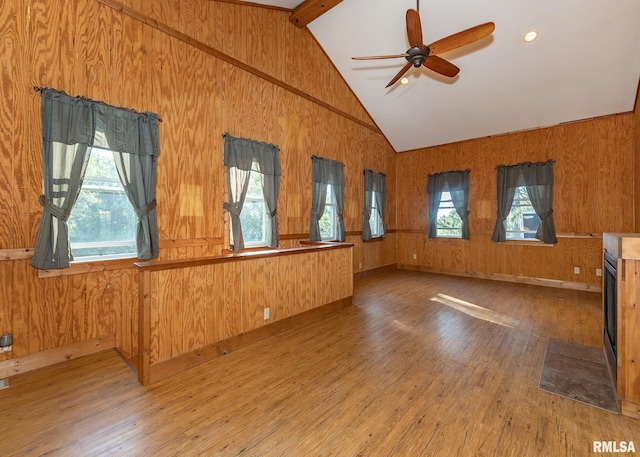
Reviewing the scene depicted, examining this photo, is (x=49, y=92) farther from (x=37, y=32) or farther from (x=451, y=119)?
(x=451, y=119)

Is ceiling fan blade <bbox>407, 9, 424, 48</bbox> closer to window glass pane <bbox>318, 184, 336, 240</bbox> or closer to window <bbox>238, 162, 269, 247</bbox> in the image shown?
window <bbox>238, 162, 269, 247</bbox>

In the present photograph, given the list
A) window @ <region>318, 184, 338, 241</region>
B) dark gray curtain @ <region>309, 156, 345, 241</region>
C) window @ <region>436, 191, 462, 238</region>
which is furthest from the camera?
window @ <region>436, 191, 462, 238</region>

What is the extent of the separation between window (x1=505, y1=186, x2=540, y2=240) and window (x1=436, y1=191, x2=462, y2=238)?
104cm

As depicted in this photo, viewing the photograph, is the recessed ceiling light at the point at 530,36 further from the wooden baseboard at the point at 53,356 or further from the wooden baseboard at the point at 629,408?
the wooden baseboard at the point at 53,356

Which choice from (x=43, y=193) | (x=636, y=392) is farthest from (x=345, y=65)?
(x=636, y=392)

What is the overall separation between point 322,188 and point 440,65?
2678mm

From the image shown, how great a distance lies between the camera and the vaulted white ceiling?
3910 mm

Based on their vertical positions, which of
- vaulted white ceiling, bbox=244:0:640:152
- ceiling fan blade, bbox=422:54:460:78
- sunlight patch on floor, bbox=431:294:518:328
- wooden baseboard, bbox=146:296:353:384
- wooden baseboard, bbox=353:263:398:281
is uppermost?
vaulted white ceiling, bbox=244:0:640:152

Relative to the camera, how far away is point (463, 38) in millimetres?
3020

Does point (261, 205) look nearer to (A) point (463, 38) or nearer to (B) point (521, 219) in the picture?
(A) point (463, 38)

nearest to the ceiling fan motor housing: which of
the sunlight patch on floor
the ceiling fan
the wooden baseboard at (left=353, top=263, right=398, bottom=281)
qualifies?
the ceiling fan

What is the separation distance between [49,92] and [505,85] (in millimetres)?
6427

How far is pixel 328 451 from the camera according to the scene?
5.29 ft

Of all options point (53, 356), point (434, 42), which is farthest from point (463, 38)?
point (53, 356)
